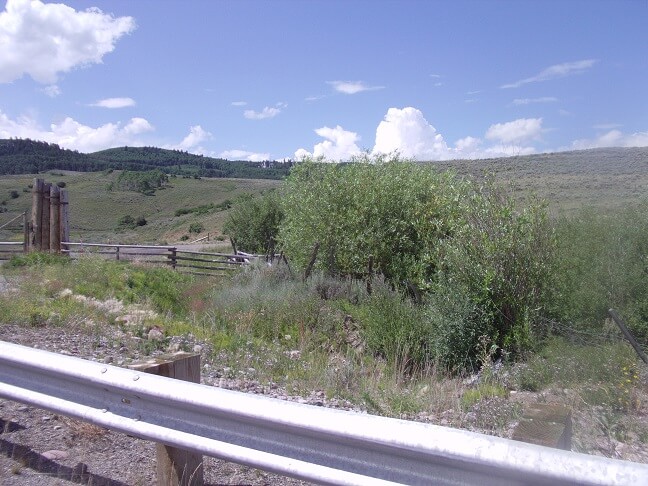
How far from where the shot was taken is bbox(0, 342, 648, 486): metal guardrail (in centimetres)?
262

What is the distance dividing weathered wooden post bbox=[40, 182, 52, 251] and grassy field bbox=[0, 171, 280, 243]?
36232mm

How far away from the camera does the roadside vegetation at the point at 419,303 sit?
686 cm

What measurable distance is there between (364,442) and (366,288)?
13670 millimetres

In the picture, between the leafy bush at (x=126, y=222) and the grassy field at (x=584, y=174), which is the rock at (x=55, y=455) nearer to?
the grassy field at (x=584, y=174)

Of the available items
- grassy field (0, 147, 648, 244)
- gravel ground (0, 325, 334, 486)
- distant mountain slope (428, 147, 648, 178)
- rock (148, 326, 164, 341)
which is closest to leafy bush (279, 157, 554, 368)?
grassy field (0, 147, 648, 244)

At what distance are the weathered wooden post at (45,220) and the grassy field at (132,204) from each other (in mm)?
36232

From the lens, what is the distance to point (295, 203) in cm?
2073

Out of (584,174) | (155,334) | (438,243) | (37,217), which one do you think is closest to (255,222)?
(37,217)

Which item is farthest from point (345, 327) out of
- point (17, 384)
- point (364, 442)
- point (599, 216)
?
point (364, 442)

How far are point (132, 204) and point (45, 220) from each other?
226ft

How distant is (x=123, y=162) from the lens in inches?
5768

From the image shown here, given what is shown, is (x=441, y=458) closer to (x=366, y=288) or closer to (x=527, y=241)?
(x=527, y=241)

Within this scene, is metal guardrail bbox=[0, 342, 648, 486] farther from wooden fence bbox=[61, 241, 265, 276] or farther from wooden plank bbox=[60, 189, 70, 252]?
wooden plank bbox=[60, 189, 70, 252]

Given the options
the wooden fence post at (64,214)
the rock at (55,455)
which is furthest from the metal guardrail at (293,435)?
the wooden fence post at (64,214)
